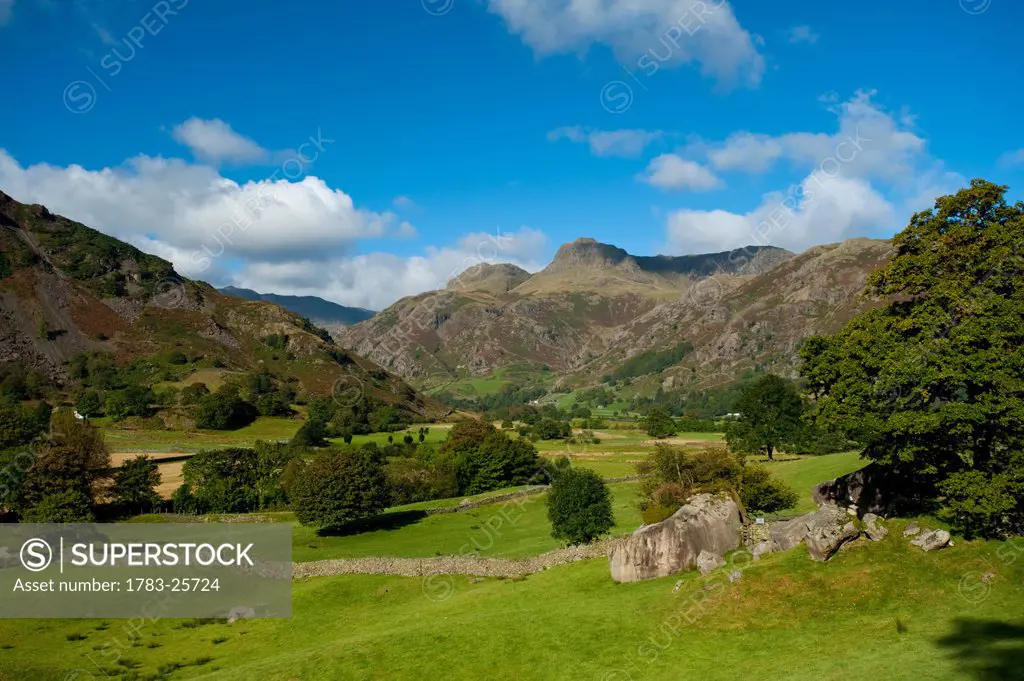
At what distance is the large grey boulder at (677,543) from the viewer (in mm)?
30781

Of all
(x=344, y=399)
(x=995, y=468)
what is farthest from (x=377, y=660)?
(x=344, y=399)

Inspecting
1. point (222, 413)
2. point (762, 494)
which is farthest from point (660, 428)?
point (762, 494)

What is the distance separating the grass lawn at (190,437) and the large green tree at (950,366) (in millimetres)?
126677

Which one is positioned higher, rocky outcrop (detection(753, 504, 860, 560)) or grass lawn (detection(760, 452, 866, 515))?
rocky outcrop (detection(753, 504, 860, 560))

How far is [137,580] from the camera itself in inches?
1697

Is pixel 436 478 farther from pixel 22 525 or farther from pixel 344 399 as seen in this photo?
pixel 344 399

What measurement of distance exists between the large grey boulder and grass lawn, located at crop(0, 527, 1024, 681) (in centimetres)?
125

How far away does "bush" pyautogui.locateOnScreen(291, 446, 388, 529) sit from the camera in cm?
6694

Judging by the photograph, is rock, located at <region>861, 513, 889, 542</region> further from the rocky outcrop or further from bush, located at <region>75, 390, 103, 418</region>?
bush, located at <region>75, 390, 103, 418</region>

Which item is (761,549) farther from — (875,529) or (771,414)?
(771,414)

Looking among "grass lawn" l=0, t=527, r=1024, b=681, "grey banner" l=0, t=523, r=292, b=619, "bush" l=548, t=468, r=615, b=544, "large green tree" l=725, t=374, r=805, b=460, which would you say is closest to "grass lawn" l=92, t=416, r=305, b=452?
"grey banner" l=0, t=523, r=292, b=619

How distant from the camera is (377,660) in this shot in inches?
1009

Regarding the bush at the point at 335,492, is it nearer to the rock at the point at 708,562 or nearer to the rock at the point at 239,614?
the rock at the point at 239,614

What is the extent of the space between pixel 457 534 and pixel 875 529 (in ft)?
157
